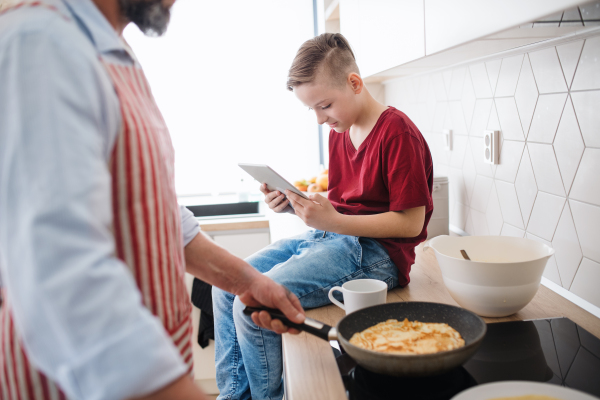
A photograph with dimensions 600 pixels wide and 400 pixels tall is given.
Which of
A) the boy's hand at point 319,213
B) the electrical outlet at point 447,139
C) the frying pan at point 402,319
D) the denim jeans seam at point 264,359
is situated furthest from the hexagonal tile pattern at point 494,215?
the denim jeans seam at point 264,359

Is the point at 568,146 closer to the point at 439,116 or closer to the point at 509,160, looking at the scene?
the point at 509,160

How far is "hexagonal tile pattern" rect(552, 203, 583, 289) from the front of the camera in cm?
107

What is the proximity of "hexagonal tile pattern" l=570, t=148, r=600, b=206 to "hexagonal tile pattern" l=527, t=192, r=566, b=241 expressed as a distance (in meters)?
0.06

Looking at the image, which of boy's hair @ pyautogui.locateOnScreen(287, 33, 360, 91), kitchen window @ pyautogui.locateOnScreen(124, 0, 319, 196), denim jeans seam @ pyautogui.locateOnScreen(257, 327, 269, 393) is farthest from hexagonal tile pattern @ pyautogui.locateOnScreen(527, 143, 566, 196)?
kitchen window @ pyautogui.locateOnScreen(124, 0, 319, 196)

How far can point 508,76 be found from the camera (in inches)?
50.7

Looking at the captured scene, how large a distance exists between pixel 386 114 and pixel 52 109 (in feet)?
3.06

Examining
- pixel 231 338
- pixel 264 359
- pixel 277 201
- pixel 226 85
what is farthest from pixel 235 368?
pixel 226 85

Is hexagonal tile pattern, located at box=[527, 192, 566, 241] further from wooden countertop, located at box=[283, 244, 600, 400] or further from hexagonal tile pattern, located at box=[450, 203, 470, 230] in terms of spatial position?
hexagonal tile pattern, located at box=[450, 203, 470, 230]

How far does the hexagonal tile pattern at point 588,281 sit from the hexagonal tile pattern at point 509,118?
38cm

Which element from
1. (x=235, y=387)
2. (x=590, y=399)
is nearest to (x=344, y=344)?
(x=590, y=399)

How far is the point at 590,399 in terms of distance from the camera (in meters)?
0.58

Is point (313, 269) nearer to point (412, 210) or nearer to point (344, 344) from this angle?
A: point (412, 210)

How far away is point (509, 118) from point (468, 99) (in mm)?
253

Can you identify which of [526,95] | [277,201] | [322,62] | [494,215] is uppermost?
[322,62]
